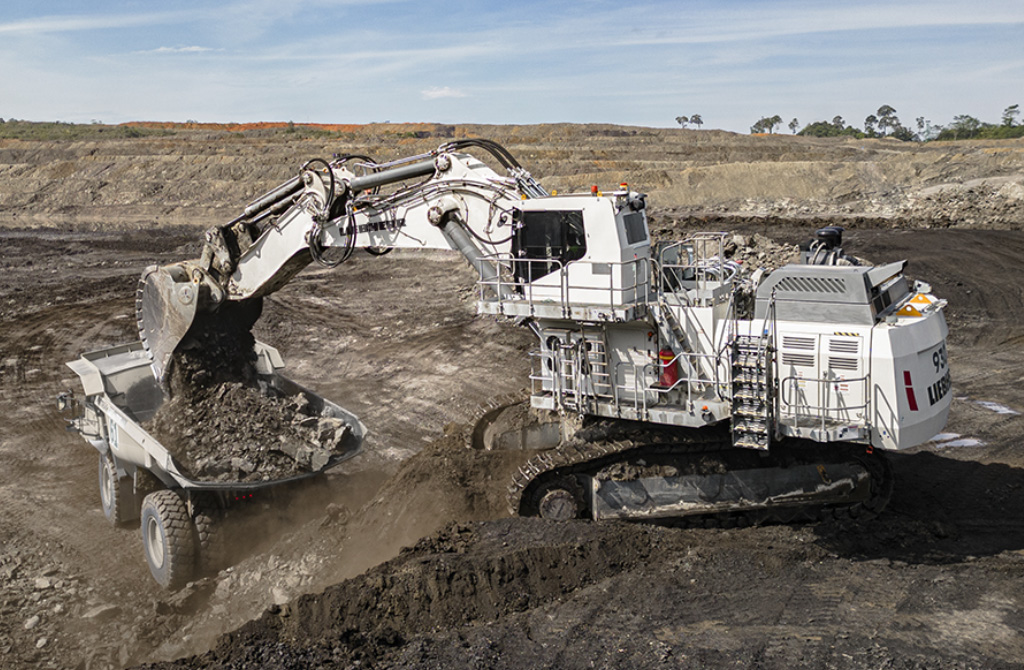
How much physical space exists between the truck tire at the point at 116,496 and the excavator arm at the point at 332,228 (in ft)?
4.99

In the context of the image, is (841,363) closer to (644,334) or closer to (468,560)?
(644,334)

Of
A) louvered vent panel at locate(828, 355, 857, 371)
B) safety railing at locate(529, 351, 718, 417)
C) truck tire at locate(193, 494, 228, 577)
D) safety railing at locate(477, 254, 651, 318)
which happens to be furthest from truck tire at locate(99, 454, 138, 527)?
louvered vent panel at locate(828, 355, 857, 371)

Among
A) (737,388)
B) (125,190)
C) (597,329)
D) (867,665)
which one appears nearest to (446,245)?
(597,329)

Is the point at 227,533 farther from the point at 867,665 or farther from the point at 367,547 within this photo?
A: the point at 867,665

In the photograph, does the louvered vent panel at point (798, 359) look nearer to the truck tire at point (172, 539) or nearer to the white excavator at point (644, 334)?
the white excavator at point (644, 334)

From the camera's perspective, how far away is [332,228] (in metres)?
10.6

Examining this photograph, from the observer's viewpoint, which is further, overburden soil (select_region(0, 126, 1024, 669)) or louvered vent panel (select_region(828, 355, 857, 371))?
louvered vent panel (select_region(828, 355, 857, 371))

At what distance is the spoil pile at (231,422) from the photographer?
10711 millimetres

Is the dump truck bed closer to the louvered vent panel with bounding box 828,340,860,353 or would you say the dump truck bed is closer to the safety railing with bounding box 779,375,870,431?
the safety railing with bounding box 779,375,870,431

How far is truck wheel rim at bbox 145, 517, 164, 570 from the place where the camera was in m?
10.3

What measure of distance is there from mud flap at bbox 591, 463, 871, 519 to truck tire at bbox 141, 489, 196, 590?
485cm

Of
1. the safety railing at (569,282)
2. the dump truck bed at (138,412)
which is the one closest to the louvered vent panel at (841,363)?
the safety railing at (569,282)

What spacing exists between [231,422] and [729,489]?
628 cm

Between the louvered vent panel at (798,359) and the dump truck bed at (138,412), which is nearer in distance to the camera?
the louvered vent panel at (798,359)
